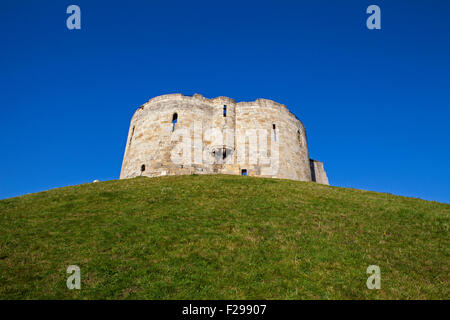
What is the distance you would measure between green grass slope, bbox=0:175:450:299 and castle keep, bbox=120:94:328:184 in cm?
1391

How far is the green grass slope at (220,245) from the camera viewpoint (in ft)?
26.1

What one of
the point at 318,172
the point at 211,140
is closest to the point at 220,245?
the point at 211,140

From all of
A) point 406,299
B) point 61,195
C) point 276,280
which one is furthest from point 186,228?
point 61,195

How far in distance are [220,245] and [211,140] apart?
2333 centimetres

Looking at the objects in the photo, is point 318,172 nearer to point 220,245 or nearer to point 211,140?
point 211,140

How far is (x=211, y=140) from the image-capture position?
3297 centimetres

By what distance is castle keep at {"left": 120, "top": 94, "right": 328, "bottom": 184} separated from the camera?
102ft

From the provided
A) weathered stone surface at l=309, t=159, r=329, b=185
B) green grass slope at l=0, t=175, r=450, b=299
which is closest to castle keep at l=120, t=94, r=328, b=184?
weathered stone surface at l=309, t=159, r=329, b=185

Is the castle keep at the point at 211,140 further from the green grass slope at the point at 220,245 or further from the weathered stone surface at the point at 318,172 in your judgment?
the green grass slope at the point at 220,245

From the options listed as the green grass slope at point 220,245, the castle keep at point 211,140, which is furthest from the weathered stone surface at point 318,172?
the green grass slope at point 220,245

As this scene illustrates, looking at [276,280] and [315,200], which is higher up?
[315,200]
